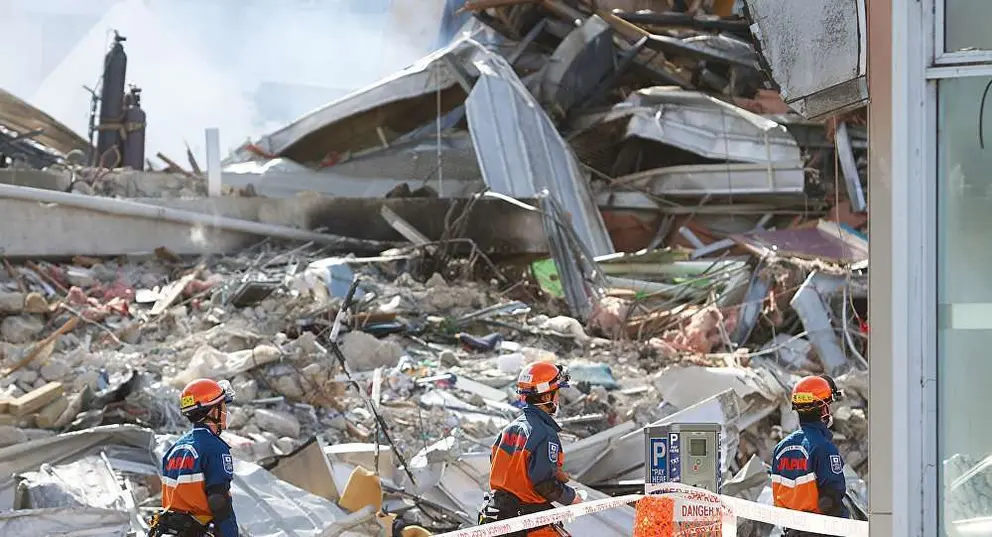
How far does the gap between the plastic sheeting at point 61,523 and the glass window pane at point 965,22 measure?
483 cm

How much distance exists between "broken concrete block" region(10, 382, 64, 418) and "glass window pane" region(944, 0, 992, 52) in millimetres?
6638

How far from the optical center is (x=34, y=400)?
7957 mm

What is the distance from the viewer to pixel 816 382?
520cm

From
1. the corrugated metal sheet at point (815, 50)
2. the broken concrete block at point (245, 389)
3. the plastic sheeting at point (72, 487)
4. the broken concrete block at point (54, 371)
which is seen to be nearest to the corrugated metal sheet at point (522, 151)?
the broken concrete block at point (245, 389)

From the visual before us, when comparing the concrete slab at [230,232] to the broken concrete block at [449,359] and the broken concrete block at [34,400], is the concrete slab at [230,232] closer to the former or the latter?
the broken concrete block at [449,359]

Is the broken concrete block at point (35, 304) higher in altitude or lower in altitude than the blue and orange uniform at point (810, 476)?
higher

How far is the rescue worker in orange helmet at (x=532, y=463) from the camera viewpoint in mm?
5133

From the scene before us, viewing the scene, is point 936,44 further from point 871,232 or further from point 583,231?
point 583,231

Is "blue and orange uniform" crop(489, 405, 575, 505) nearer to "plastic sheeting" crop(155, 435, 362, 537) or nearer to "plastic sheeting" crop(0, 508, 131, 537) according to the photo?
"plastic sheeting" crop(155, 435, 362, 537)

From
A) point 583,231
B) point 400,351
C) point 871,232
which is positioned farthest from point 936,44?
point 583,231

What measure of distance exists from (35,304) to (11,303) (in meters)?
0.19

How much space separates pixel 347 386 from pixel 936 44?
708 cm

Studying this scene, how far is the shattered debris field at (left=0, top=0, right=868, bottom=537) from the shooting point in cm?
760

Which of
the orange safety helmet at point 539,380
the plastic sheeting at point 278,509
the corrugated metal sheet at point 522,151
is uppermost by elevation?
the corrugated metal sheet at point 522,151
